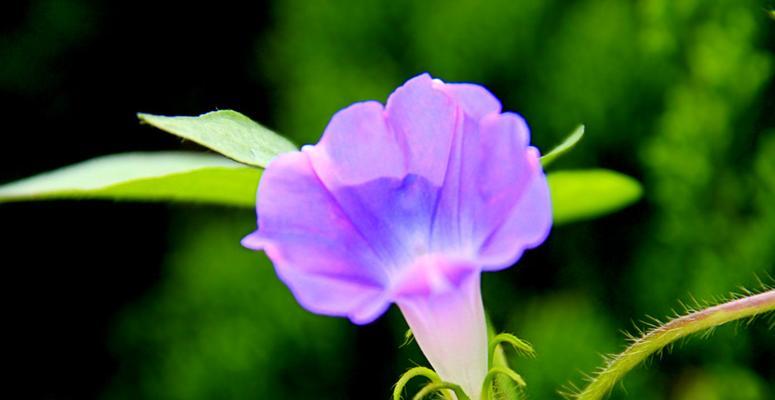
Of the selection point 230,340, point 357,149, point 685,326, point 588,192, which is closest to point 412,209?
point 357,149

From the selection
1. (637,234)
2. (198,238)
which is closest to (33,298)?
(198,238)

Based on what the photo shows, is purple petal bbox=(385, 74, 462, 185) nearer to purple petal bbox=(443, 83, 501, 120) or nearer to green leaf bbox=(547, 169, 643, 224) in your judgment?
purple petal bbox=(443, 83, 501, 120)

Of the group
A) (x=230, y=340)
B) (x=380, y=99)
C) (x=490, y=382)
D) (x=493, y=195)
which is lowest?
(x=230, y=340)

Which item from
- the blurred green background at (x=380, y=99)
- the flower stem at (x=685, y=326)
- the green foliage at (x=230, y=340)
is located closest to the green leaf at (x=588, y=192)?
the blurred green background at (x=380, y=99)

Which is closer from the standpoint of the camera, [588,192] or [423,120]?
[423,120]

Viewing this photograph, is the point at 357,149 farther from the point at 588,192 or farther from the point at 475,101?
the point at 588,192

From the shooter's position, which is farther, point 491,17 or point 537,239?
point 491,17

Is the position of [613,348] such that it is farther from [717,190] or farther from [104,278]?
[104,278]
